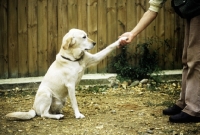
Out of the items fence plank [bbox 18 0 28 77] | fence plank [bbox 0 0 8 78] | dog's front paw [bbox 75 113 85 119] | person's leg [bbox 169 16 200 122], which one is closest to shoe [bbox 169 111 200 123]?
person's leg [bbox 169 16 200 122]

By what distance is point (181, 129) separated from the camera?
3943mm

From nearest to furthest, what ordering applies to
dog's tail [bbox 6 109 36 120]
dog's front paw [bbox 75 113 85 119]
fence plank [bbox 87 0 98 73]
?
dog's tail [bbox 6 109 36 120], dog's front paw [bbox 75 113 85 119], fence plank [bbox 87 0 98 73]

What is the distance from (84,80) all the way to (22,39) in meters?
1.24

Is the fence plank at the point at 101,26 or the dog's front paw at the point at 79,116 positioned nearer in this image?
the dog's front paw at the point at 79,116

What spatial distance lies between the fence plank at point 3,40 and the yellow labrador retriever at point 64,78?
6.12 feet

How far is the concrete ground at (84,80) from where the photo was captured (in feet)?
19.8

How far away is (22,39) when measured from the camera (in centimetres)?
633

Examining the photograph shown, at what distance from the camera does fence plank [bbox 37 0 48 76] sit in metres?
6.39

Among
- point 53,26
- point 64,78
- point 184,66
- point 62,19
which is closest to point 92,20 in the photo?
point 62,19

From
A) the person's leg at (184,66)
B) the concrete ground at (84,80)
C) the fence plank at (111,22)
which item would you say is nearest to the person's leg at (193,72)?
the person's leg at (184,66)

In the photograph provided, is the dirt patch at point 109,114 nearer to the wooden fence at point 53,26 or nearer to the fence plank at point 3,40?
the fence plank at point 3,40

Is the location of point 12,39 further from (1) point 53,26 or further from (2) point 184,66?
(2) point 184,66

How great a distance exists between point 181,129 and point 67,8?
3.34 meters

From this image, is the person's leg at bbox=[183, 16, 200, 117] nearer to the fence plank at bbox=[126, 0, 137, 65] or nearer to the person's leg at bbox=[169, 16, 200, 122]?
the person's leg at bbox=[169, 16, 200, 122]
